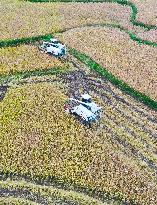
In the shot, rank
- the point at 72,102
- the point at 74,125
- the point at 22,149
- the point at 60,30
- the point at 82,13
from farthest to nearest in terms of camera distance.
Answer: the point at 82,13 < the point at 60,30 < the point at 72,102 < the point at 74,125 < the point at 22,149

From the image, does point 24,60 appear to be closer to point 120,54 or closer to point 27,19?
point 120,54

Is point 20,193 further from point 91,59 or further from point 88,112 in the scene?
point 91,59

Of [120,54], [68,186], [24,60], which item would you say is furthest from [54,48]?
[68,186]

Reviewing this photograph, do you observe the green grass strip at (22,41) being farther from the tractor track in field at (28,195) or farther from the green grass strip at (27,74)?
the tractor track in field at (28,195)

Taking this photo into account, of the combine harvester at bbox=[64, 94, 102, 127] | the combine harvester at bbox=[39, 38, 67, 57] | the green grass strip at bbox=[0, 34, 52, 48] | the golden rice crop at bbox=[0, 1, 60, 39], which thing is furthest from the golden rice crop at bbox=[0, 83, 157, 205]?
the golden rice crop at bbox=[0, 1, 60, 39]

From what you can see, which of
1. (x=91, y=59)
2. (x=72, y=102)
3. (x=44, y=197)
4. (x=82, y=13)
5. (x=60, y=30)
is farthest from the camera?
(x=82, y=13)

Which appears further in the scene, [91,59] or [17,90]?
[91,59]

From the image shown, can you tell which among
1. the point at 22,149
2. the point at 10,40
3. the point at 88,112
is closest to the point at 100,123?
the point at 88,112

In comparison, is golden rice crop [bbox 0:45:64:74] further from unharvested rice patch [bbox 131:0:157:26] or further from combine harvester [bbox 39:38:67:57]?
unharvested rice patch [bbox 131:0:157:26]
